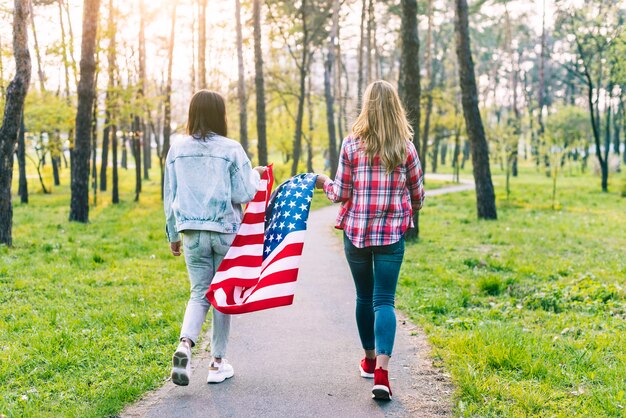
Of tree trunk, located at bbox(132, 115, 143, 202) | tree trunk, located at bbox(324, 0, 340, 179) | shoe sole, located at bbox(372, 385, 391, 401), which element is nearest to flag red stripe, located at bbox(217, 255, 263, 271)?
shoe sole, located at bbox(372, 385, 391, 401)

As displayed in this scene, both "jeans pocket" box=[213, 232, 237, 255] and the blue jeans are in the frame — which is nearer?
the blue jeans

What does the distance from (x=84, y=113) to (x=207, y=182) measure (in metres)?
13.2

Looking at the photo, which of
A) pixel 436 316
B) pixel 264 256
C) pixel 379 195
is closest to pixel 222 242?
pixel 264 256

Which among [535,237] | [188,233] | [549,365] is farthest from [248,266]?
[535,237]

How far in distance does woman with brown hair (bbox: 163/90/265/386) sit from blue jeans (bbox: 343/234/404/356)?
92 cm

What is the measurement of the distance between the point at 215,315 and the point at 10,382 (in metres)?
1.68

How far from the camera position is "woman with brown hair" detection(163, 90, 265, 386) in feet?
14.7

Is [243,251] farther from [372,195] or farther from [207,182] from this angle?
[372,195]

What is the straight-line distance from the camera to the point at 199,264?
4586mm

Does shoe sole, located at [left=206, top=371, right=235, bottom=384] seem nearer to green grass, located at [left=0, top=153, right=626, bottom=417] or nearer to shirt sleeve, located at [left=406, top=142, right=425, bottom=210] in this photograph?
green grass, located at [left=0, top=153, right=626, bottom=417]

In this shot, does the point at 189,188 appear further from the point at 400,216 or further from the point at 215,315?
the point at 400,216

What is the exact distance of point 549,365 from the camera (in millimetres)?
4988

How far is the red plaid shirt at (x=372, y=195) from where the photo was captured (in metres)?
4.35

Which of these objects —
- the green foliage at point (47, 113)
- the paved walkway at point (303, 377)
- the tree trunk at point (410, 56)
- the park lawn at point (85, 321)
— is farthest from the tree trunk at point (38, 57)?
the paved walkway at point (303, 377)
